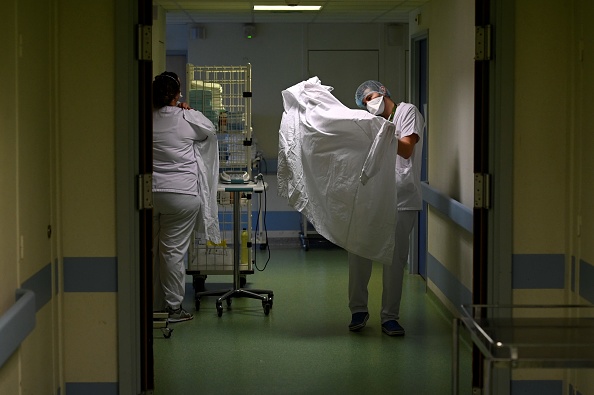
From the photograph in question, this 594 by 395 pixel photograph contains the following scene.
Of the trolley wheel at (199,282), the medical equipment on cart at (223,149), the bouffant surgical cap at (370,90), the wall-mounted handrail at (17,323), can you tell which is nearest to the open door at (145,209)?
the wall-mounted handrail at (17,323)

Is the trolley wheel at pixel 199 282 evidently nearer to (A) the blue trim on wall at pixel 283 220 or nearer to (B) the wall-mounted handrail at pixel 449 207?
(B) the wall-mounted handrail at pixel 449 207

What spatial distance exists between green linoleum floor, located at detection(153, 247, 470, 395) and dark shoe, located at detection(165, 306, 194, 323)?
0.17 feet

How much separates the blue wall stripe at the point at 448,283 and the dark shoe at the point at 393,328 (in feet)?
1.44

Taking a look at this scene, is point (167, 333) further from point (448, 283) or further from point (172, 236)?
point (448, 283)

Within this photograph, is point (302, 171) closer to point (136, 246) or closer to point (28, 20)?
point (136, 246)

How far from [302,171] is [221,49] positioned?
457 centimetres

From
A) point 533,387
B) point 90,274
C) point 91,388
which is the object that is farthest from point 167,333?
point 533,387

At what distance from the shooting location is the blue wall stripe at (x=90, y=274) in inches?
161

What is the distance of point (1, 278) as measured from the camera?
3283 millimetres

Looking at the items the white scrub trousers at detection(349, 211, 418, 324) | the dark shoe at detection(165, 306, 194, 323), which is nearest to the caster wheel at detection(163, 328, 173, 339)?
the dark shoe at detection(165, 306, 194, 323)

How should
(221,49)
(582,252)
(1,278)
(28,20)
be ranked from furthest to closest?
(221,49) → (582,252) → (28,20) → (1,278)

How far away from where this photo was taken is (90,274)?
4.10 m

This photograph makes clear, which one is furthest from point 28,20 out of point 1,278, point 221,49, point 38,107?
point 221,49

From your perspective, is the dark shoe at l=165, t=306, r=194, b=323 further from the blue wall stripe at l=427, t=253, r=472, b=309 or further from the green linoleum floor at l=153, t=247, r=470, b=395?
the blue wall stripe at l=427, t=253, r=472, b=309
